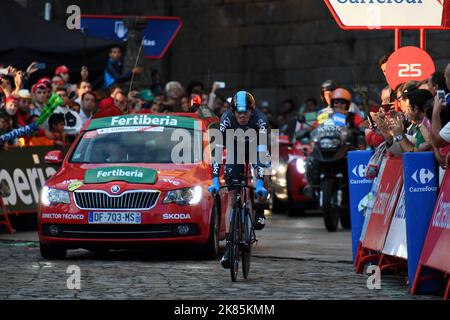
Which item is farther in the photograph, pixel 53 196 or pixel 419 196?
pixel 53 196

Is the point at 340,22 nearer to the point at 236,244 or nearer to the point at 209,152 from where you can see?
the point at 209,152

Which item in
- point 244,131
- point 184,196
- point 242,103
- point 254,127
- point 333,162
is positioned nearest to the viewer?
point 242,103

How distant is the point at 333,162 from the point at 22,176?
4.42 meters

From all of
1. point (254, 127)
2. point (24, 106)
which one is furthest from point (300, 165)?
point (254, 127)

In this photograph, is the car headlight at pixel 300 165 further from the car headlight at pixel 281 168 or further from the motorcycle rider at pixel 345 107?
the motorcycle rider at pixel 345 107

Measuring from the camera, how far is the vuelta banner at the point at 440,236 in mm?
11977

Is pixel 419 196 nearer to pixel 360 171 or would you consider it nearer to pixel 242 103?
pixel 242 103

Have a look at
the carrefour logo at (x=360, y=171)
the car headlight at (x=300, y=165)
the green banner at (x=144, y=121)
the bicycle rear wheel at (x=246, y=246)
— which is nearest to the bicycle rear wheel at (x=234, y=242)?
the bicycle rear wheel at (x=246, y=246)

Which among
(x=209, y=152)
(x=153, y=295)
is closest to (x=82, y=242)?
(x=209, y=152)

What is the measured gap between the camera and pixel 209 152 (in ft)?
56.9

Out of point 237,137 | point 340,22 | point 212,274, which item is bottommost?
point 212,274

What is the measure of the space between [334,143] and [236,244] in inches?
325

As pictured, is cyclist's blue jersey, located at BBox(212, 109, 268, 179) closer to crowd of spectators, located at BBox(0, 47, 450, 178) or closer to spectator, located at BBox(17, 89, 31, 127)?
crowd of spectators, located at BBox(0, 47, 450, 178)

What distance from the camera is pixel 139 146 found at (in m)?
17.4
